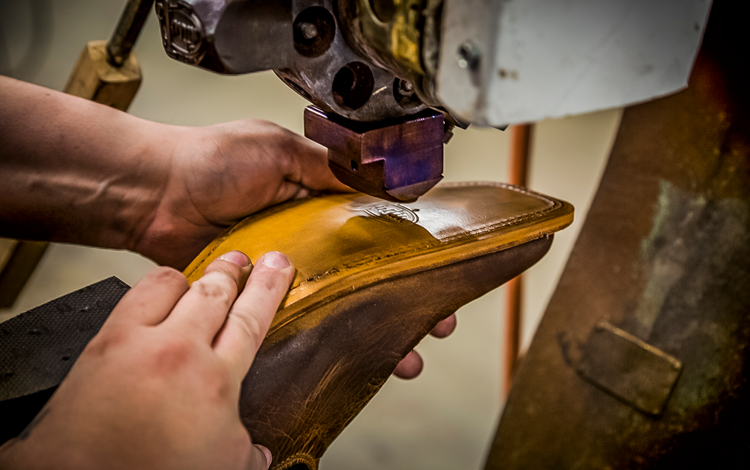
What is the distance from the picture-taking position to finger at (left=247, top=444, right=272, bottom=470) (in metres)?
0.46

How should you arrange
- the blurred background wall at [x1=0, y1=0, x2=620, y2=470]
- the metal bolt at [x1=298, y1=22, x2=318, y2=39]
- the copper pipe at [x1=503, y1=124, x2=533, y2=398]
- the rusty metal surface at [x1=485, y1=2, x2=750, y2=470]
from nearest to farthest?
the metal bolt at [x1=298, y1=22, x2=318, y2=39] → the rusty metal surface at [x1=485, y1=2, x2=750, y2=470] → the blurred background wall at [x1=0, y1=0, x2=620, y2=470] → the copper pipe at [x1=503, y1=124, x2=533, y2=398]

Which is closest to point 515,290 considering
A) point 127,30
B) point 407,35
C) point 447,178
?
point 447,178

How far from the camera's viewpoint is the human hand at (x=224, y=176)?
30.5 inches

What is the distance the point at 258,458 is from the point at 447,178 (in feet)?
4.73

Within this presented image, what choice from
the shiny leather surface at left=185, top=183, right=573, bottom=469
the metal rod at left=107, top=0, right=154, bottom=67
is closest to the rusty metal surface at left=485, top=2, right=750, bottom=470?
the shiny leather surface at left=185, top=183, right=573, bottom=469

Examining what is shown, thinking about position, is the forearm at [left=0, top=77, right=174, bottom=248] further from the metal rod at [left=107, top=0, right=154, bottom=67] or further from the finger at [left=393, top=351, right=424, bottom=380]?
the finger at [left=393, top=351, right=424, bottom=380]

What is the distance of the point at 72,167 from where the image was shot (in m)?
0.73

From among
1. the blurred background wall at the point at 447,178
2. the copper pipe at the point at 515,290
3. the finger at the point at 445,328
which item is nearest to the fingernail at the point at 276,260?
the finger at the point at 445,328

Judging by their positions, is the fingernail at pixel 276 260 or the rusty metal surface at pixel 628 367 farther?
the rusty metal surface at pixel 628 367

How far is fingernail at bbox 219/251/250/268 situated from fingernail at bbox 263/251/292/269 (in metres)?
0.02

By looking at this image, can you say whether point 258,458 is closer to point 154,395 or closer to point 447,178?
point 154,395

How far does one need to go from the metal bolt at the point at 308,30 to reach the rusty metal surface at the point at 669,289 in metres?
0.72

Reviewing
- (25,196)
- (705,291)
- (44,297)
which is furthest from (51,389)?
(44,297)

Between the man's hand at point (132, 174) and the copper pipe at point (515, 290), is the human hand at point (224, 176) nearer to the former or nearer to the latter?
the man's hand at point (132, 174)
